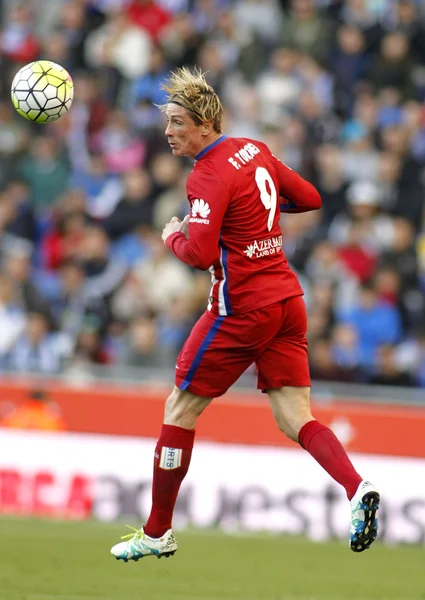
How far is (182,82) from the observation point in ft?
22.4

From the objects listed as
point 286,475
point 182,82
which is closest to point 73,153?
point 286,475

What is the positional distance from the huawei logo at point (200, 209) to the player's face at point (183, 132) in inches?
15.6

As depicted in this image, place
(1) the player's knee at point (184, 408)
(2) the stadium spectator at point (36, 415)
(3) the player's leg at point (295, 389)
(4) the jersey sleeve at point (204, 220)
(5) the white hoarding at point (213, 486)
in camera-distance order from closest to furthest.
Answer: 1. (4) the jersey sleeve at point (204, 220)
2. (3) the player's leg at point (295, 389)
3. (1) the player's knee at point (184, 408)
4. (5) the white hoarding at point (213, 486)
5. (2) the stadium spectator at point (36, 415)

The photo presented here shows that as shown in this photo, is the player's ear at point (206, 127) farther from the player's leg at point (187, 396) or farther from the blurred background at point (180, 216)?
the blurred background at point (180, 216)

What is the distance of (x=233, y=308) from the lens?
6852 millimetres

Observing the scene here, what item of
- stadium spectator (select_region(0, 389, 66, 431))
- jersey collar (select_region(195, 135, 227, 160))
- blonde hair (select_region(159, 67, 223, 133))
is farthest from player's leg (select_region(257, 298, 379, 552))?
stadium spectator (select_region(0, 389, 66, 431))

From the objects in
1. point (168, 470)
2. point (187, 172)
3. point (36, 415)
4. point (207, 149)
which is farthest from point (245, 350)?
point (187, 172)

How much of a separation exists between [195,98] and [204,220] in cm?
72

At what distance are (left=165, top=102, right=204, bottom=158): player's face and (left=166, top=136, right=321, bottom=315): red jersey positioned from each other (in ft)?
0.21

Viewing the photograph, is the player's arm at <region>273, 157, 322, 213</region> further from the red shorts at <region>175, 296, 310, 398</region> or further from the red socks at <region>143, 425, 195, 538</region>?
the red socks at <region>143, 425, 195, 538</region>

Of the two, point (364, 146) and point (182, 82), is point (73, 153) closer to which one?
point (364, 146)

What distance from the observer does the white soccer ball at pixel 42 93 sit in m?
7.41

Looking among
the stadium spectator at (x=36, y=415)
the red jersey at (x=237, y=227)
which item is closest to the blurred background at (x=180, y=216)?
the stadium spectator at (x=36, y=415)

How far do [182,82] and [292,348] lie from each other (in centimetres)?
159
